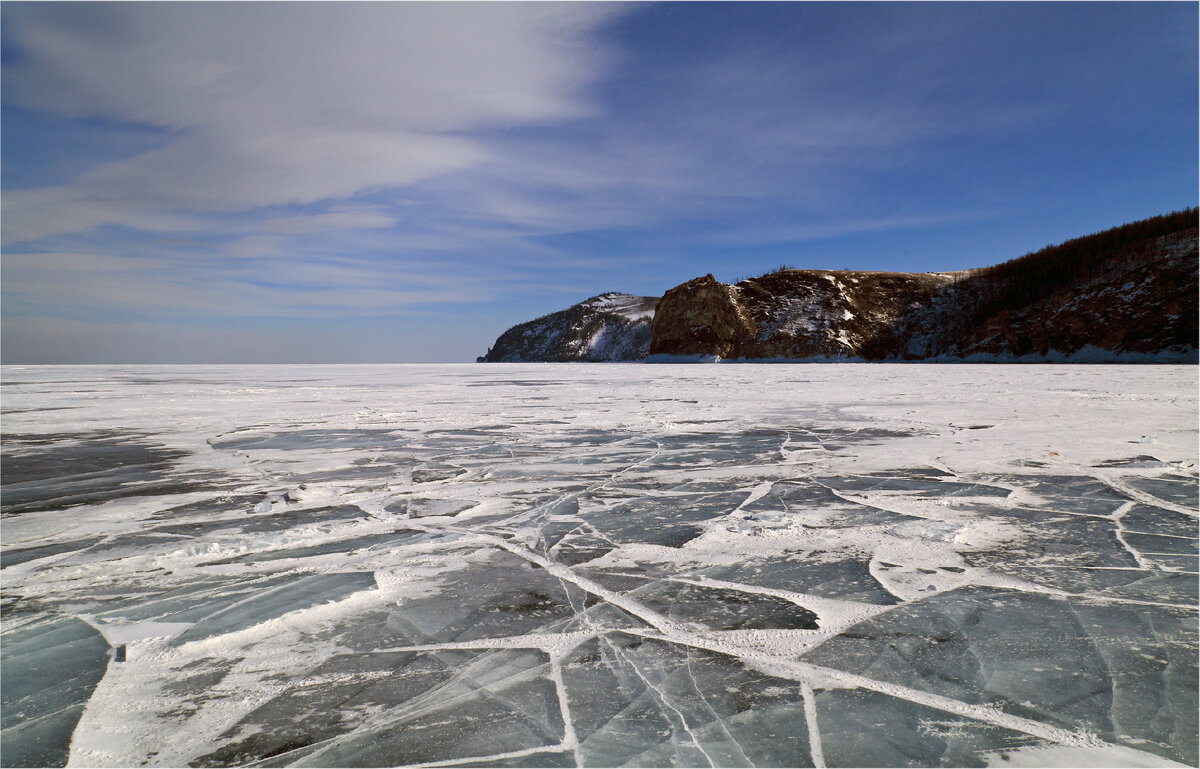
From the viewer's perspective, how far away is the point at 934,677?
1.67m

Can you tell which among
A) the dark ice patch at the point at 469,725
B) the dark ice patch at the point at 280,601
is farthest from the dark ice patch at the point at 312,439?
the dark ice patch at the point at 469,725

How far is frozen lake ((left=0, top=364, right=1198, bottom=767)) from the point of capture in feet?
4.74

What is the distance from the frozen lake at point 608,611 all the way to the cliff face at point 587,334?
69.5 metres

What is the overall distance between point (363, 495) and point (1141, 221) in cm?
5487

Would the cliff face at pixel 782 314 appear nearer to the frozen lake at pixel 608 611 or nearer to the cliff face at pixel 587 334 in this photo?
the cliff face at pixel 587 334

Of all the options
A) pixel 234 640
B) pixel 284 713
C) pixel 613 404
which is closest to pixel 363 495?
pixel 234 640

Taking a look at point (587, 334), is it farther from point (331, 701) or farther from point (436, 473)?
point (331, 701)

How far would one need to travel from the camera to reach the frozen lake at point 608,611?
1.45 m

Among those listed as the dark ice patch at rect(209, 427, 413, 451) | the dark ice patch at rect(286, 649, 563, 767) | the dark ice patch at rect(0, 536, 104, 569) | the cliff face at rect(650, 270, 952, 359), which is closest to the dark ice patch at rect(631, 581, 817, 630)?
the dark ice patch at rect(286, 649, 563, 767)

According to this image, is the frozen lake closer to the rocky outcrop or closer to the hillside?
the hillside

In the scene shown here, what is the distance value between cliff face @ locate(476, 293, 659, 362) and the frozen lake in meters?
69.5

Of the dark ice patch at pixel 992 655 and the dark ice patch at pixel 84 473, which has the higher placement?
the dark ice patch at pixel 84 473

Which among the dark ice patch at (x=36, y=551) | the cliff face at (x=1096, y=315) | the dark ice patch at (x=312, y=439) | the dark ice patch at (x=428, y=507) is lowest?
the dark ice patch at (x=36, y=551)

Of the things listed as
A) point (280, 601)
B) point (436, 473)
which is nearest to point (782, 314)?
point (436, 473)
